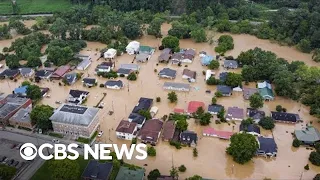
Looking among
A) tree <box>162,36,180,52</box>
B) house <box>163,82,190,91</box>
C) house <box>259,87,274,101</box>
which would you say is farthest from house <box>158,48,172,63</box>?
house <box>259,87,274,101</box>

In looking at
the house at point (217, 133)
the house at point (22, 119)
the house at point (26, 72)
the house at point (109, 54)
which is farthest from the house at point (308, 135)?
the house at point (26, 72)

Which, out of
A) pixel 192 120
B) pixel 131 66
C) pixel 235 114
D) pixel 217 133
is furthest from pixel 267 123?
pixel 131 66

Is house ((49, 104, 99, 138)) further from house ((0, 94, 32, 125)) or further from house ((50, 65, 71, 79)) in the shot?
house ((50, 65, 71, 79))

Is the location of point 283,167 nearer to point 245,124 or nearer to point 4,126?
point 245,124

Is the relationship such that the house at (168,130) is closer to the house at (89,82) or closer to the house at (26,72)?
the house at (89,82)

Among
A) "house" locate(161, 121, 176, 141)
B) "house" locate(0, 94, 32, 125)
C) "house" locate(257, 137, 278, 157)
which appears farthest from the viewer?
"house" locate(0, 94, 32, 125)

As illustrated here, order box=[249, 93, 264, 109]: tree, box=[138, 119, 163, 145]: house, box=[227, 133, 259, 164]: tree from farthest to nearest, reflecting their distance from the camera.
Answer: box=[249, 93, 264, 109]: tree → box=[138, 119, 163, 145]: house → box=[227, 133, 259, 164]: tree

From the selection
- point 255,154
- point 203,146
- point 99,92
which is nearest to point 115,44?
point 99,92
